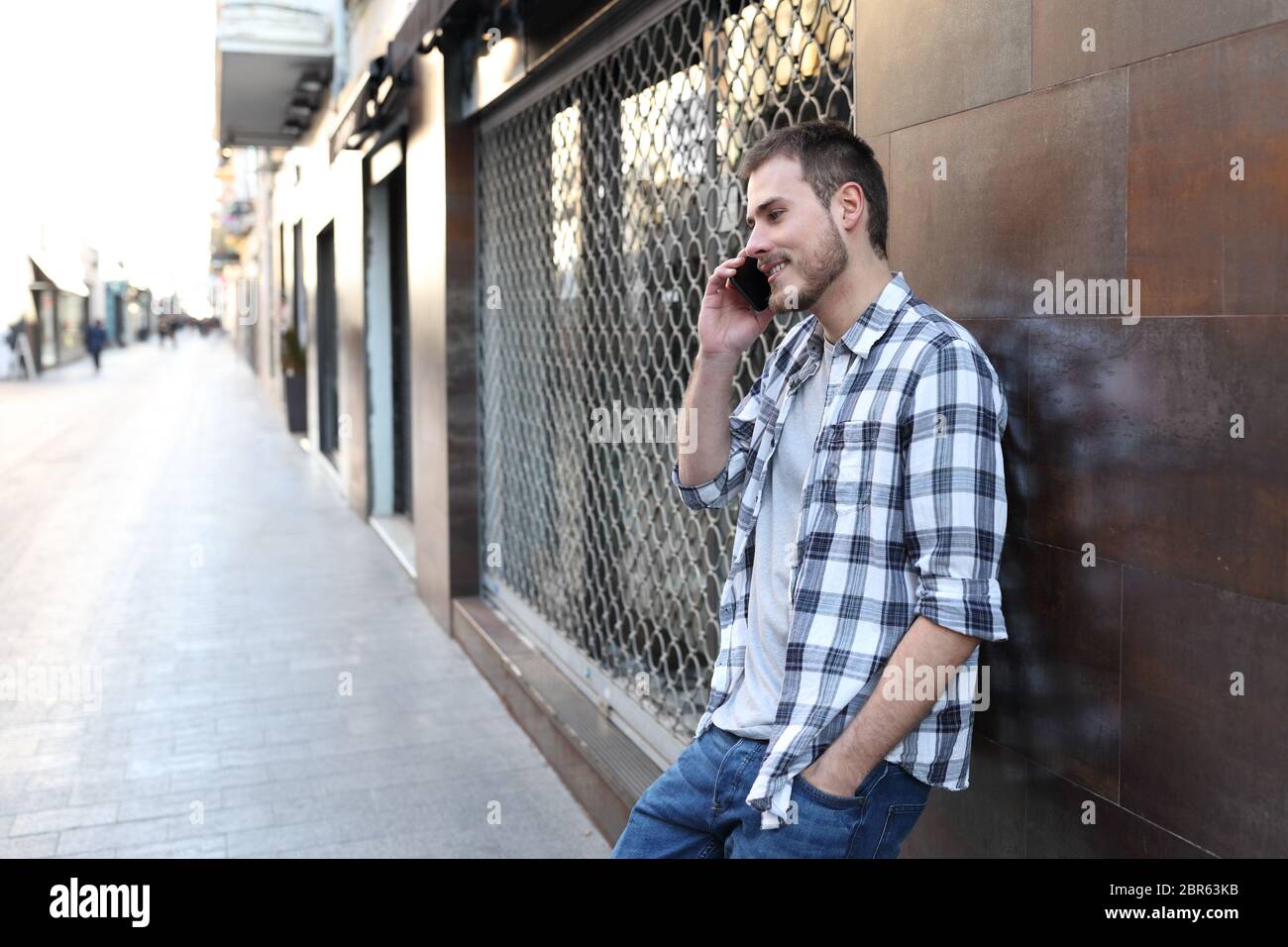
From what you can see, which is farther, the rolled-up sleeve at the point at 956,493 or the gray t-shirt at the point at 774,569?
the gray t-shirt at the point at 774,569

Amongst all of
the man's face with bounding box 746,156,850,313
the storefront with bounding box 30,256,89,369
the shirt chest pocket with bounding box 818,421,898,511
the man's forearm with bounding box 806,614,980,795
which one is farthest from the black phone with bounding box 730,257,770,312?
the storefront with bounding box 30,256,89,369

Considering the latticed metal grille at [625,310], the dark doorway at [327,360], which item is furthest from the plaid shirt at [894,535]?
the dark doorway at [327,360]

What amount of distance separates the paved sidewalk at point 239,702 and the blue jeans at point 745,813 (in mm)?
2007

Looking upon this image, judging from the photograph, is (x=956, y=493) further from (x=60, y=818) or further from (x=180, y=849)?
(x=60, y=818)

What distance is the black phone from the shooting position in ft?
7.60

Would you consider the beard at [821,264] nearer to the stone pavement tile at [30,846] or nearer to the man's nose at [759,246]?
the man's nose at [759,246]

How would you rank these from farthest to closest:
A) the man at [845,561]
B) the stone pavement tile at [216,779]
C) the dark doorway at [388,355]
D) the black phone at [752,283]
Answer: the dark doorway at [388,355] → the stone pavement tile at [216,779] → the black phone at [752,283] → the man at [845,561]

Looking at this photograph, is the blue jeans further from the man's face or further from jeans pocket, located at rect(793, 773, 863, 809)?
the man's face

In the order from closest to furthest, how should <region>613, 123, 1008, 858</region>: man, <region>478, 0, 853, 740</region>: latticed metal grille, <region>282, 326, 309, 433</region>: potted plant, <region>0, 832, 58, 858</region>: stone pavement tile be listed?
<region>613, 123, 1008, 858</region>: man
<region>478, 0, 853, 740</region>: latticed metal grille
<region>0, 832, 58, 858</region>: stone pavement tile
<region>282, 326, 309, 433</region>: potted plant

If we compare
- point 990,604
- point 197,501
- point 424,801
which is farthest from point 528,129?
point 197,501

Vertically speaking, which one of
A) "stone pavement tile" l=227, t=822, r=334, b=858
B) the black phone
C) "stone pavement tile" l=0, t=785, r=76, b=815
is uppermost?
the black phone

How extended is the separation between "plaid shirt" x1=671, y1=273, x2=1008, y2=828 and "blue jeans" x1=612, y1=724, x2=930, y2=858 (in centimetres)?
4

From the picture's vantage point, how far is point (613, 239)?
527cm

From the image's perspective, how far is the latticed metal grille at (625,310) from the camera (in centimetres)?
397
